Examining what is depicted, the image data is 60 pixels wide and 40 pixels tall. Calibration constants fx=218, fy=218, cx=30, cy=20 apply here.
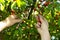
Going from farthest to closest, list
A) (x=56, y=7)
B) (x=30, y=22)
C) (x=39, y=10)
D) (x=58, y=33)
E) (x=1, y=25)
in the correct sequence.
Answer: (x=58, y=33)
(x=30, y=22)
(x=39, y=10)
(x=56, y=7)
(x=1, y=25)

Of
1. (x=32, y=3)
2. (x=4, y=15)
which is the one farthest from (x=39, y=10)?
(x=4, y=15)

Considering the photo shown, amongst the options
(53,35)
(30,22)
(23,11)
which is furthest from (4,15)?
(53,35)

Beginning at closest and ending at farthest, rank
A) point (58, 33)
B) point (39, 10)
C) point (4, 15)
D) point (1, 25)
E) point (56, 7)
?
point (1, 25) → point (56, 7) → point (39, 10) → point (4, 15) → point (58, 33)

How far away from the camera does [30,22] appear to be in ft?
8.91

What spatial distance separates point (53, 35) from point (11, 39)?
2.13 ft

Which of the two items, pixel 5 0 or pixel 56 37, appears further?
Answer: pixel 56 37

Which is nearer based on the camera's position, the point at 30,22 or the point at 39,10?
the point at 39,10

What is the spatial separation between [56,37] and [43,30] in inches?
49.3

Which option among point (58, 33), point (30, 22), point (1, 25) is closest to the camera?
point (1, 25)

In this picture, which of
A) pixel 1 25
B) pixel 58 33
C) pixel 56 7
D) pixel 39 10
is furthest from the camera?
pixel 58 33

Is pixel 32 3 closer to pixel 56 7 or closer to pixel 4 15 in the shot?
pixel 56 7

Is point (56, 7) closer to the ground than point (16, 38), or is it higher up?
higher up

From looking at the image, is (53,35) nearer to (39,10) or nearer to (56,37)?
(56,37)

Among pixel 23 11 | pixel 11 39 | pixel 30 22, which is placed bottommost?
pixel 11 39
